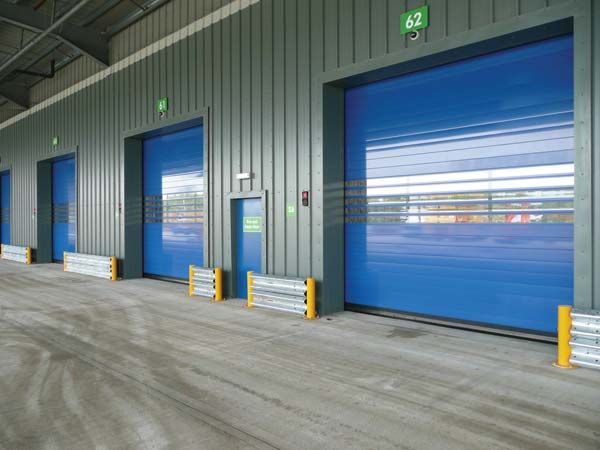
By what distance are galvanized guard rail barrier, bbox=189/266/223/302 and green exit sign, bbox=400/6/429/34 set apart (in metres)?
5.62

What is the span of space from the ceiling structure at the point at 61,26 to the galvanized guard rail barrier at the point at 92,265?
568 centimetres

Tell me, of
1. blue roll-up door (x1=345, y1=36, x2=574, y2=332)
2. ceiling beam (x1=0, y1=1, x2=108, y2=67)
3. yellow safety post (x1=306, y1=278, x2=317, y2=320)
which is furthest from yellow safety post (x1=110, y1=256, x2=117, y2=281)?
blue roll-up door (x1=345, y1=36, x2=574, y2=332)

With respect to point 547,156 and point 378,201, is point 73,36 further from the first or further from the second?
point 547,156

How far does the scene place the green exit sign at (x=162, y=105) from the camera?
34.8ft

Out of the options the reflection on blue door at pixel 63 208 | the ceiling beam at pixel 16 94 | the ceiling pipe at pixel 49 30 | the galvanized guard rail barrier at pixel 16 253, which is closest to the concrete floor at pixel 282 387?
the ceiling pipe at pixel 49 30

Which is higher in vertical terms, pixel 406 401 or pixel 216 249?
pixel 216 249

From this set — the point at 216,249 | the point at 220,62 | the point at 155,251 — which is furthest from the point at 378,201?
the point at 155,251

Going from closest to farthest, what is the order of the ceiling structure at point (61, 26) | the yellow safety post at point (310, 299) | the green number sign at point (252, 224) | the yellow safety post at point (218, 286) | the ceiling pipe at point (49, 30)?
the yellow safety post at point (310, 299) → the green number sign at point (252, 224) → the yellow safety post at point (218, 286) → the ceiling pipe at point (49, 30) → the ceiling structure at point (61, 26)

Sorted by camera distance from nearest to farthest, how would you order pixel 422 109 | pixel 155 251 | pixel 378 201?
pixel 422 109, pixel 378 201, pixel 155 251

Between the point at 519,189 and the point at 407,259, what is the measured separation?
1.96 metres

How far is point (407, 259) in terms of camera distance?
22.9ft

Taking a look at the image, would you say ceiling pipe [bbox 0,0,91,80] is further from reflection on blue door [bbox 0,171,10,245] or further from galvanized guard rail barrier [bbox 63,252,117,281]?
reflection on blue door [bbox 0,171,10,245]

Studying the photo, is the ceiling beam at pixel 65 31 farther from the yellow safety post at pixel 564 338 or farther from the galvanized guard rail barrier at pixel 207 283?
the yellow safety post at pixel 564 338

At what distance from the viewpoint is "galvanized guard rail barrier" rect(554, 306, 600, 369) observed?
4.47m
